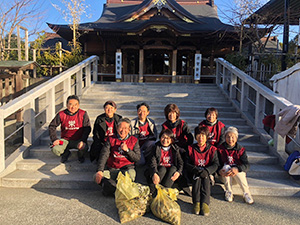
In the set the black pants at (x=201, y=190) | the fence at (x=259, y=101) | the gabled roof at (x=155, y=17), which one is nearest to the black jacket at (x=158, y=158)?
the black pants at (x=201, y=190)

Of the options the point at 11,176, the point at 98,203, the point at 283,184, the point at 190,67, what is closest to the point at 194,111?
the point at 283,184

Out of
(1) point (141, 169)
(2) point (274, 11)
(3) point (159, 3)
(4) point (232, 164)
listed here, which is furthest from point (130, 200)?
(3) point (159, 3)

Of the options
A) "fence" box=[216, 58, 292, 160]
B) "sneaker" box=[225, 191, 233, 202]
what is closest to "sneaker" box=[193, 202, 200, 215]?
"sneaker" box=[225, 191, 233, 202]

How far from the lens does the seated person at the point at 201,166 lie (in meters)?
2.95

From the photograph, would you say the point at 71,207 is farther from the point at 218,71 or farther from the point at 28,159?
the point at 218,71

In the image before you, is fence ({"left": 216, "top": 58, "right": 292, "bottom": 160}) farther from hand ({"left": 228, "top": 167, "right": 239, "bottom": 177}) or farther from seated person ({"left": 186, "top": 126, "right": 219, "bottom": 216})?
seated person ({"left": 186, "top": 126, "right": 219, "bottom": 216})

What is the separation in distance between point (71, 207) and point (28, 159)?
1540 mm

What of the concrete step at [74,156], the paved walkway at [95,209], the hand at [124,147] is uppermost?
the hand at [124,147]

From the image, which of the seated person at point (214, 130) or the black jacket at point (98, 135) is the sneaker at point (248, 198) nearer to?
the seated person at point (214, 130)

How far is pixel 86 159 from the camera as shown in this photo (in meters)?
4.02

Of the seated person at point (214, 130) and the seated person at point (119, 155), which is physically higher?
the seated person at point (214, 130)

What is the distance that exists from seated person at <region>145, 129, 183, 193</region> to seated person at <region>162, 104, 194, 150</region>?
11.9 inches

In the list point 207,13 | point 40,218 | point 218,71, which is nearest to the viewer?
point 40,218

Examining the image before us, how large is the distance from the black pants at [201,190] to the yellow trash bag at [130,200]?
0.56 meters
